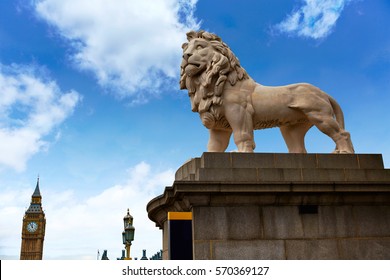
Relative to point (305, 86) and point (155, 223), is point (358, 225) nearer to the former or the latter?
point (305, 86)

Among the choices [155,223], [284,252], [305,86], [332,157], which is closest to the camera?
[284,252]

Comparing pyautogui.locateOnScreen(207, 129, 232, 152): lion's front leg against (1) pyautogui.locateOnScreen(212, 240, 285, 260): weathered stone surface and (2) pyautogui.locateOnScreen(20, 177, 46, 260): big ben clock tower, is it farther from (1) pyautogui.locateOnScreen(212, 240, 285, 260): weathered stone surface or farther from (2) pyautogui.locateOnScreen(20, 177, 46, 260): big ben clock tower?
(2) pyautogui.locateOnScreen(20, 177, 46, 260): big ben clock tower

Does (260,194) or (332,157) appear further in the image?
(332,157)

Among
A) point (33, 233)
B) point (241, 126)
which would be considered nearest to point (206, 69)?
point (241, 126)

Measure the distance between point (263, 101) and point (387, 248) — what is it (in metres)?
3.53

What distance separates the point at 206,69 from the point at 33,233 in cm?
14701

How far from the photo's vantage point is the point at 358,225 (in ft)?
27.2

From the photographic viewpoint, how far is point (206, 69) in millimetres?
9555

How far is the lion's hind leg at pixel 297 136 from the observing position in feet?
33.0

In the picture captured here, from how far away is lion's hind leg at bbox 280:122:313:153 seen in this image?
33.0ft

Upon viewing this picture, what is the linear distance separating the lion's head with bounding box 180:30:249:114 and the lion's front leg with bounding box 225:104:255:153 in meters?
0.37

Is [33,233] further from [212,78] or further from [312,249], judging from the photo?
[312,249]

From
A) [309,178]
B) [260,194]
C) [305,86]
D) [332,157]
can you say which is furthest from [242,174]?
[305,86]

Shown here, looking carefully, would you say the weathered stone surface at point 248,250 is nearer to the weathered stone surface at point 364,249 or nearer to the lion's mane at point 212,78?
the weathered stone surface at point 364,249
